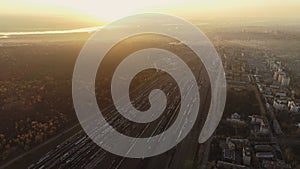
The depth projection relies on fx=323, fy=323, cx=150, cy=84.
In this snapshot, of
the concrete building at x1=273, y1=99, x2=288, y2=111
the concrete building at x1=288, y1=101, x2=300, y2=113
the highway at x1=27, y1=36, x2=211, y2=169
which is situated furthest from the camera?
the concrete building at x1=273, y1=99, x2=288, y2=111

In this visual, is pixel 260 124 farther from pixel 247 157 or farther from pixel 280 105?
pixel 247 157

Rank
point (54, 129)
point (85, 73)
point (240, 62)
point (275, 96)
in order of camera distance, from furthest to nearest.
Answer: point (240, 62)
point (85, 73)
point (275, 96)
point (54, 129)

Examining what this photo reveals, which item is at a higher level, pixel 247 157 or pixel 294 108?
pixel 247 157

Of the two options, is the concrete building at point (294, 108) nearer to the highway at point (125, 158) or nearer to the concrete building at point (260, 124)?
the concrete building at point (260, 124)

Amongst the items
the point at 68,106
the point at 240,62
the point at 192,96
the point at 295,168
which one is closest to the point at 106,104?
the point at 68,106

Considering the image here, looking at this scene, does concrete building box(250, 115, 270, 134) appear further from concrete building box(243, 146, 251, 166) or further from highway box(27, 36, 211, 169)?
concrete building box(243, 146, 251, 166)

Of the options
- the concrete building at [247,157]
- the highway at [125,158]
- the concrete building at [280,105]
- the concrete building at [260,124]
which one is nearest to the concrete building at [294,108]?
the concrete building at [280,105]

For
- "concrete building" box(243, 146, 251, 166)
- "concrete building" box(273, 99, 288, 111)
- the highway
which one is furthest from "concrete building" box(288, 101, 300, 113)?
"concrete building" box(243, 146, 251, 166)

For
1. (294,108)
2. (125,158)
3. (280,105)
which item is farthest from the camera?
(280,105)

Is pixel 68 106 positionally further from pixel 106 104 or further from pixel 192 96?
pixel 192 96

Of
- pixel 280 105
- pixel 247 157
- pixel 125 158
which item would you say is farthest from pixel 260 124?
pixel 125 158

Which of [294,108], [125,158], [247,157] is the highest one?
[125,158]
